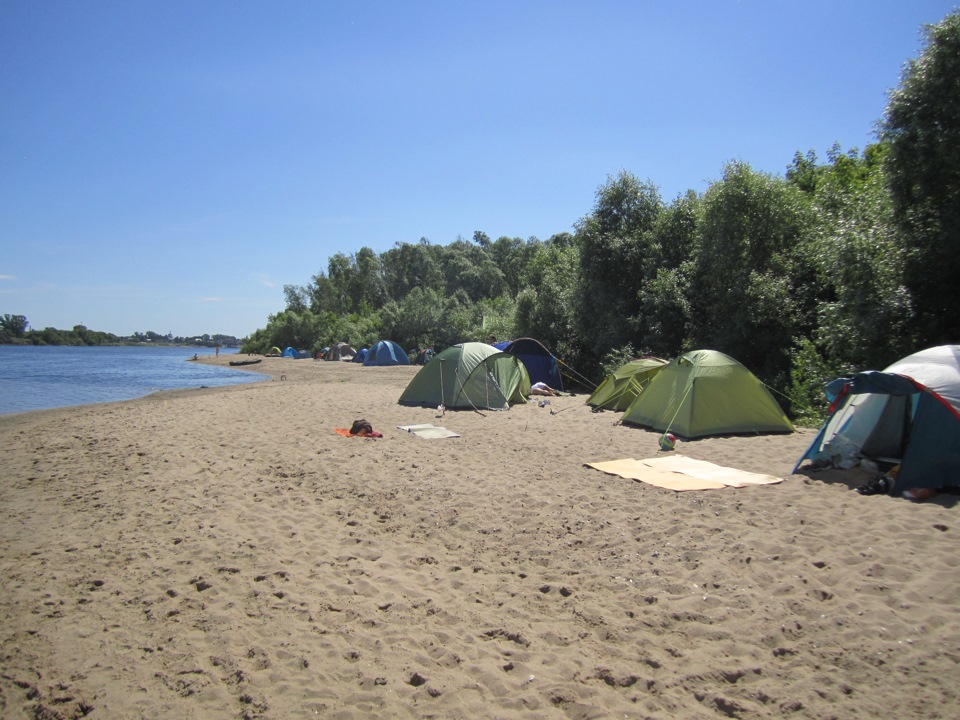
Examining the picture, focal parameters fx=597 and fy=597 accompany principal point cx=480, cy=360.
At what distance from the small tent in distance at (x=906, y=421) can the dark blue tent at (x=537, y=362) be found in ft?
34.4

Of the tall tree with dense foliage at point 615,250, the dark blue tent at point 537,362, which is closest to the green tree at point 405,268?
the tall tree with dense foliage at point 615,250

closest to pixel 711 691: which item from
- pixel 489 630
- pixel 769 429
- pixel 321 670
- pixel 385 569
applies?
pixel 489 630

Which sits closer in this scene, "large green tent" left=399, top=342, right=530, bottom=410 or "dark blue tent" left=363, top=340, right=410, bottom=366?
"large green tent" left=399, top=342, right=530, bottom=410

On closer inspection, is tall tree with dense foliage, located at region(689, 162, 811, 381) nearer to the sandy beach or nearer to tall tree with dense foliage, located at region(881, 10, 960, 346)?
tall tree with dense foliage, located at region(881, 10, 960, 346)

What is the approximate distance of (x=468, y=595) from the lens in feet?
15.4

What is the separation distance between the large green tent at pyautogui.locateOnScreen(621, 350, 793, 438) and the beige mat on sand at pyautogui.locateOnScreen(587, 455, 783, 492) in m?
1.87

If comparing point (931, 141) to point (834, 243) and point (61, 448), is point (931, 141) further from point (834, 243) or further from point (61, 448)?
point (61, 448)

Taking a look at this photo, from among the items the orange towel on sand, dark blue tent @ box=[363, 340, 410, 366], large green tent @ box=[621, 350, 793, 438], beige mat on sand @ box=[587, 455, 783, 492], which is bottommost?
the orange towel on sand

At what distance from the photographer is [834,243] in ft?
38.7


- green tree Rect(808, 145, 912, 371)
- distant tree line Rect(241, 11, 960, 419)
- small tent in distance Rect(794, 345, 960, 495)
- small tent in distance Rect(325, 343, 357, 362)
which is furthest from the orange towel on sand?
small tent in distance Rect(325, 343, 357, 362)

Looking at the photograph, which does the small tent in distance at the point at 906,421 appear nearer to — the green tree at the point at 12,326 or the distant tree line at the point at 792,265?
the distant tree line at the point at 792,265

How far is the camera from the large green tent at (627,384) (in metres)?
13.7

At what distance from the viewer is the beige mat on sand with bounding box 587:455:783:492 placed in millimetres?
7352

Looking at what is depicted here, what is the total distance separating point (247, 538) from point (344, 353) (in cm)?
3787
